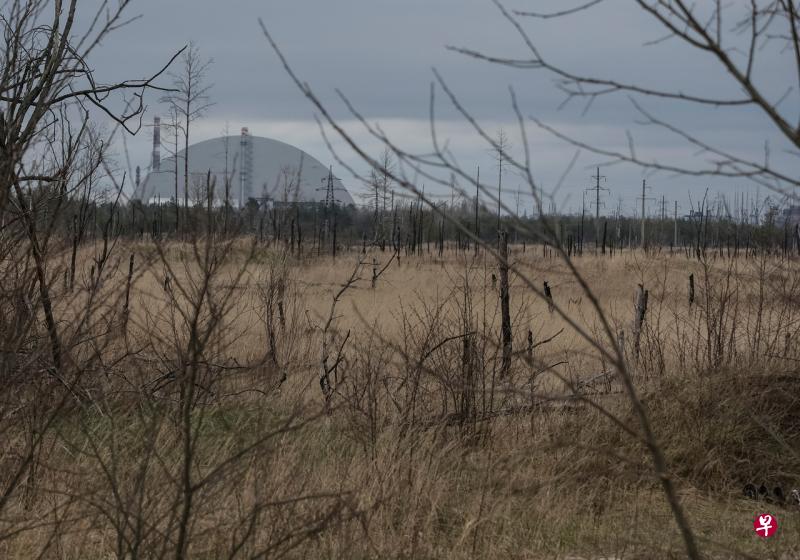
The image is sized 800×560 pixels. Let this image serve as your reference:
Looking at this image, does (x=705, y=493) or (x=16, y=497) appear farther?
(x=705, y=493)

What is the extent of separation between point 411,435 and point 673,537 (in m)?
1.86

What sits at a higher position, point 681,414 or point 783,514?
point 681,414

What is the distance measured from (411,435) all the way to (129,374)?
3075 mm

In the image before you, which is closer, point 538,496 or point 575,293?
point 538,496

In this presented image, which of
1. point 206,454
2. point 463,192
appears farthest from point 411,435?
point 463,192

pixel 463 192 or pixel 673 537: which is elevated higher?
pixel 463 192

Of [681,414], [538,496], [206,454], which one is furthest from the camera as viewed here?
[681,414]

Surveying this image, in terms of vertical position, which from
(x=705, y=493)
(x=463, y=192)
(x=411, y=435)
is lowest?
(x=705, y=493)

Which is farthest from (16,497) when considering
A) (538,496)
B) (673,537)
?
(673,537)

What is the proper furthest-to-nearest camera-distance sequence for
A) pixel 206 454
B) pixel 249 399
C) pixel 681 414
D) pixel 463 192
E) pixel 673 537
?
1. pixel 249 399
2. pixel 681 414
3. pixel 206 454
4. pixel 673 537
5. pixel 463 192

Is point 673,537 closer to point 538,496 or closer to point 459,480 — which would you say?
point 538,496

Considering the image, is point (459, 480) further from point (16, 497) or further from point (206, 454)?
point (16, 497)

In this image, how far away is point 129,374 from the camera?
7645 mm

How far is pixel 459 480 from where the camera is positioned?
5094 millimetres
